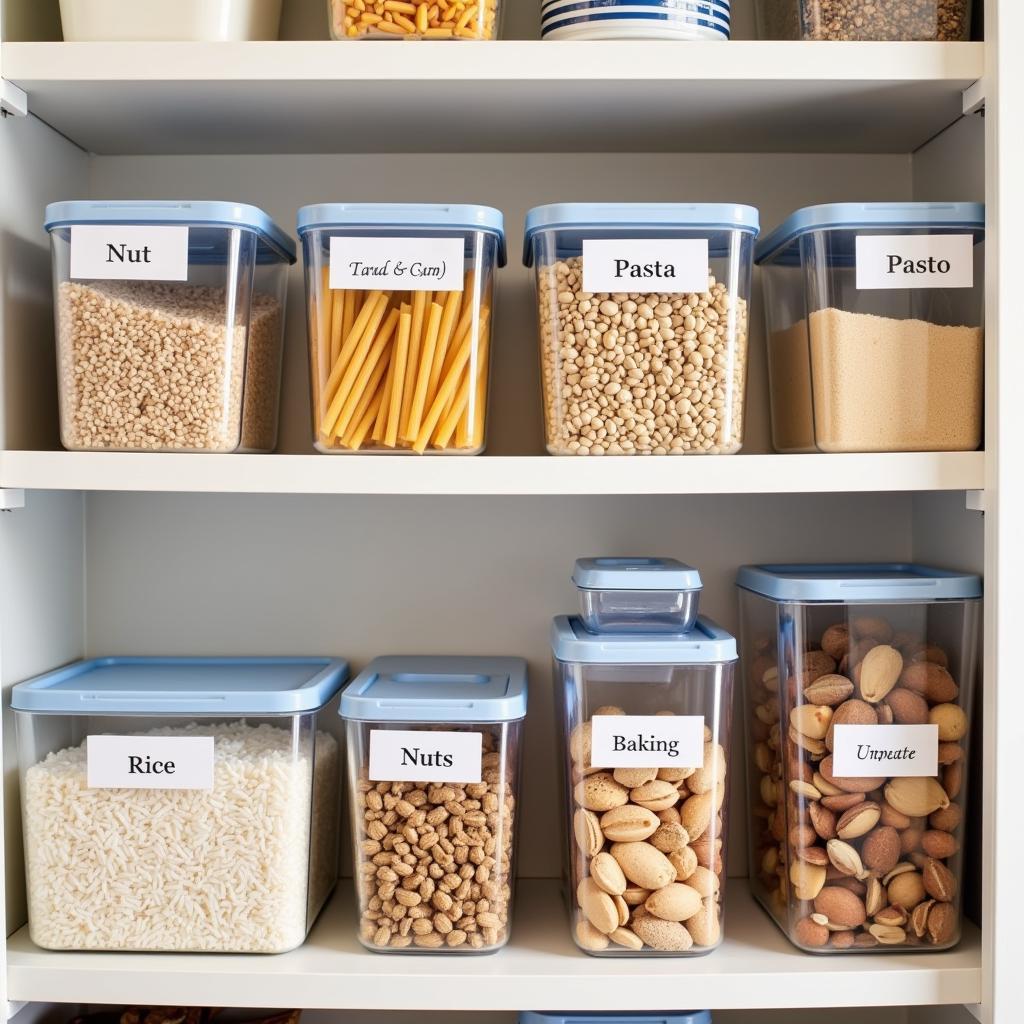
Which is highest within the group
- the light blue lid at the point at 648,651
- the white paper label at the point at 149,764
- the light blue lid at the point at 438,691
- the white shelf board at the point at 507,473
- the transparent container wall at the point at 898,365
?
the transparent container wall at the point at 898,365

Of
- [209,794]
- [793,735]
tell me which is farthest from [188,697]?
[793,735]

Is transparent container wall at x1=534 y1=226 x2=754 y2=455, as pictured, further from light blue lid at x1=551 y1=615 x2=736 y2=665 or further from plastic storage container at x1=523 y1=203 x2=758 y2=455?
light blue lid at x1=551 y1=615 x2=736 y2=665

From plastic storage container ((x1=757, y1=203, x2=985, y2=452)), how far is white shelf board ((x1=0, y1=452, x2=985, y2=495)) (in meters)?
0.03

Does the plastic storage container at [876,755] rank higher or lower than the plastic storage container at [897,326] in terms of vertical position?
lower

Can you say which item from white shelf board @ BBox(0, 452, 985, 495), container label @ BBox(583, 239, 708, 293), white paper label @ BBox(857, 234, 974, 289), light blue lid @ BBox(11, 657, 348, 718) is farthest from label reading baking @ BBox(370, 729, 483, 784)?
white paper label @ BBox(857, 234, 974, 289)

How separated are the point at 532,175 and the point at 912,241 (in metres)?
0.48

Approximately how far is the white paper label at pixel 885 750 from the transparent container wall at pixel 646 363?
12.5 inches

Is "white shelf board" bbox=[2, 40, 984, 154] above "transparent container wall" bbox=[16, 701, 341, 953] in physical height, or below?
above

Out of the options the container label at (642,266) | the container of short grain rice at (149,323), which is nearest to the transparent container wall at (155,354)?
the container of short grain rice at (149,323)

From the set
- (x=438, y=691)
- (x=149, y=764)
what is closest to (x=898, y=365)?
(x=438, y=691)

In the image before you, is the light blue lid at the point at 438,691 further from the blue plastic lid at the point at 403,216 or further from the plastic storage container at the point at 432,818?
the blue plastic lid at the point at 403,216

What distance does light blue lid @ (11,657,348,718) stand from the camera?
3.42ft

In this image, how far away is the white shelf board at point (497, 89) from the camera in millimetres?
1006

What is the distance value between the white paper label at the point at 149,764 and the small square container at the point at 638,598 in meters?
0.42
